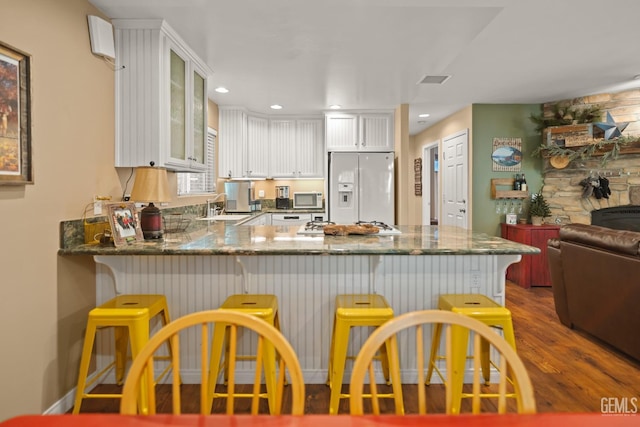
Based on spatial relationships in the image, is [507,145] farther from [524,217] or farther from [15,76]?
[15,76]

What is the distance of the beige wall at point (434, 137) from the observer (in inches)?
212

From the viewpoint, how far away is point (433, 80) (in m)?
4.14

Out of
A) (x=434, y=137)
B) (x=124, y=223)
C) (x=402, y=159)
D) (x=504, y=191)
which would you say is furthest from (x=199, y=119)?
(x=434, y=137)

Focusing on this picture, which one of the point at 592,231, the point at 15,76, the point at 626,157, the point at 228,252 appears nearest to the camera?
the point at 15,76

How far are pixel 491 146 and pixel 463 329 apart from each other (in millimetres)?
3992

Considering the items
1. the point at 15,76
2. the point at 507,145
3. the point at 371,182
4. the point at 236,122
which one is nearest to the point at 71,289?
the point at 15,76

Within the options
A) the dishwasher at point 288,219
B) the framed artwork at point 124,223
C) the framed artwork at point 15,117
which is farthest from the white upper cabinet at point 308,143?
the framed artwork at point 15,117

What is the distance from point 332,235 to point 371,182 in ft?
9.47

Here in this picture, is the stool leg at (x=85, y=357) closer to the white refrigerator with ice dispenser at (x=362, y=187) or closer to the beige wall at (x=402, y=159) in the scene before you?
the white refrigerator with ice dispenser at (x=362, y=187)

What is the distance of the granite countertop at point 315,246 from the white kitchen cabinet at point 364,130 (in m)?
3.03

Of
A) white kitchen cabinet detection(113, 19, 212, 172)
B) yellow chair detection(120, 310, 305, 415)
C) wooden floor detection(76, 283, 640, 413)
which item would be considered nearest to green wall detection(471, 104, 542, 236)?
wooden floor detection(76, 283, 640, 413)

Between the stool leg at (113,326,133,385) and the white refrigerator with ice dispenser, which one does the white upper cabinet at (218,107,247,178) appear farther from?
the stool leg at (113,326,133,385)

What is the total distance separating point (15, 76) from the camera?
1.77 m

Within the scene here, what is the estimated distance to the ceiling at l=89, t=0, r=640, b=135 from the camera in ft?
8.39
